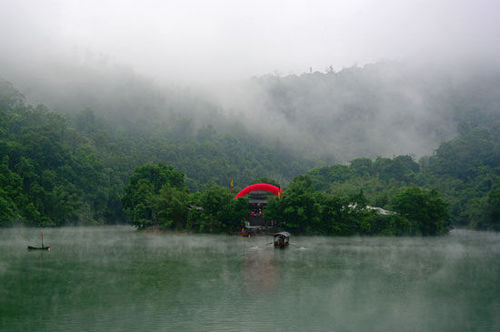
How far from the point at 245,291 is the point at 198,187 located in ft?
234

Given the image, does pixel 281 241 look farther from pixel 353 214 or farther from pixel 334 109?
pixel 334 109

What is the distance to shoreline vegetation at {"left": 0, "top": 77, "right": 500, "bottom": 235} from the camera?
163 ft

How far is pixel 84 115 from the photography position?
110m

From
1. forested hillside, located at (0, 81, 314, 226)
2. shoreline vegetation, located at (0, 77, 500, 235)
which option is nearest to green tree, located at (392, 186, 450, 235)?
shoreline vegetation, located at (0, 77, 500, 235)

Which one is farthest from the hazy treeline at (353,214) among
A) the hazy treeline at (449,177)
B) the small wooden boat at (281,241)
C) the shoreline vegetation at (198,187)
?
the small wooden boat at (281,241)

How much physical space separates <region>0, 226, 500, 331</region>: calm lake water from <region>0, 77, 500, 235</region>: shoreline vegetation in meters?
18.0

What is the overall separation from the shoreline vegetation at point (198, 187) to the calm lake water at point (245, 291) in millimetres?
18016

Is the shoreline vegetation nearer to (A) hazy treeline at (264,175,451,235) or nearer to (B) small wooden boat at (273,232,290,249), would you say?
(A) hazy treeline at (264,175,451,235)

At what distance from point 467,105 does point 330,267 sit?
122585mm

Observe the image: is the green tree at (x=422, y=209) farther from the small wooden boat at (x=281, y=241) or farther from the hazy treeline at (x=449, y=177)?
the small wooden boat at (x=281, y=241)

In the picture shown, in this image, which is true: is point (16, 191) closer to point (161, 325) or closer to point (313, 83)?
point (161, 325)

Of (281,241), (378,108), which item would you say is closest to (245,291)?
(281,241)

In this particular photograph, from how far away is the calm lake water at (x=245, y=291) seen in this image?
14.4 metres

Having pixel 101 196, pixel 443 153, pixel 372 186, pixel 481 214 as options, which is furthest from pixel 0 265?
pixel 443 153
